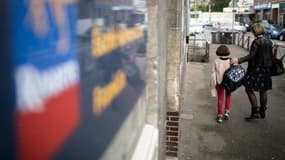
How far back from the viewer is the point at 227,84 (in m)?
6.25

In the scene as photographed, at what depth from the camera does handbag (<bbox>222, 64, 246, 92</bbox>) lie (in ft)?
20.2

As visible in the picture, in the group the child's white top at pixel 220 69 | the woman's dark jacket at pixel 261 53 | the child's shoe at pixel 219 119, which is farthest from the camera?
the child's shoe at pixel 219 119

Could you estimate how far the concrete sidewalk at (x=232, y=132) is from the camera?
516 cm

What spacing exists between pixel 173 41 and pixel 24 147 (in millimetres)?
3734

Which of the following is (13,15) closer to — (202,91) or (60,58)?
(60,58)

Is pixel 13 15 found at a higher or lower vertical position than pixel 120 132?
higher

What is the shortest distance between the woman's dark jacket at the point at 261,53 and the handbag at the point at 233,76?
0.21 meters

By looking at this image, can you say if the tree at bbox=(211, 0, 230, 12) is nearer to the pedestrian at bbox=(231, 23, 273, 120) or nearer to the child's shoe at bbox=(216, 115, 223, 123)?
the child's shoe at bbox=(216, 115, 223, 123)

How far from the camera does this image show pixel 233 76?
20.2 feet

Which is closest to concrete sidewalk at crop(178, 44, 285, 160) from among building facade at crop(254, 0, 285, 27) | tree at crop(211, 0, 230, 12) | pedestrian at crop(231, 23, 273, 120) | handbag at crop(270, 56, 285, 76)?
pedestrian at crop(231, 23, 273, 120)

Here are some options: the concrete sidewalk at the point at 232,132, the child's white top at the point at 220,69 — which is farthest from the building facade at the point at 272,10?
the child's white top at the point at 220,69

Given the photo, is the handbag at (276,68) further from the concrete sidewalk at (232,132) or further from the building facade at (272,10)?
the building facade at (272,10)

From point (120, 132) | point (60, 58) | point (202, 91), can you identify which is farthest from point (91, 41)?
point (202, 91)

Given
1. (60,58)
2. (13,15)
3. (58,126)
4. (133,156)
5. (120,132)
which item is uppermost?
(13,15)
